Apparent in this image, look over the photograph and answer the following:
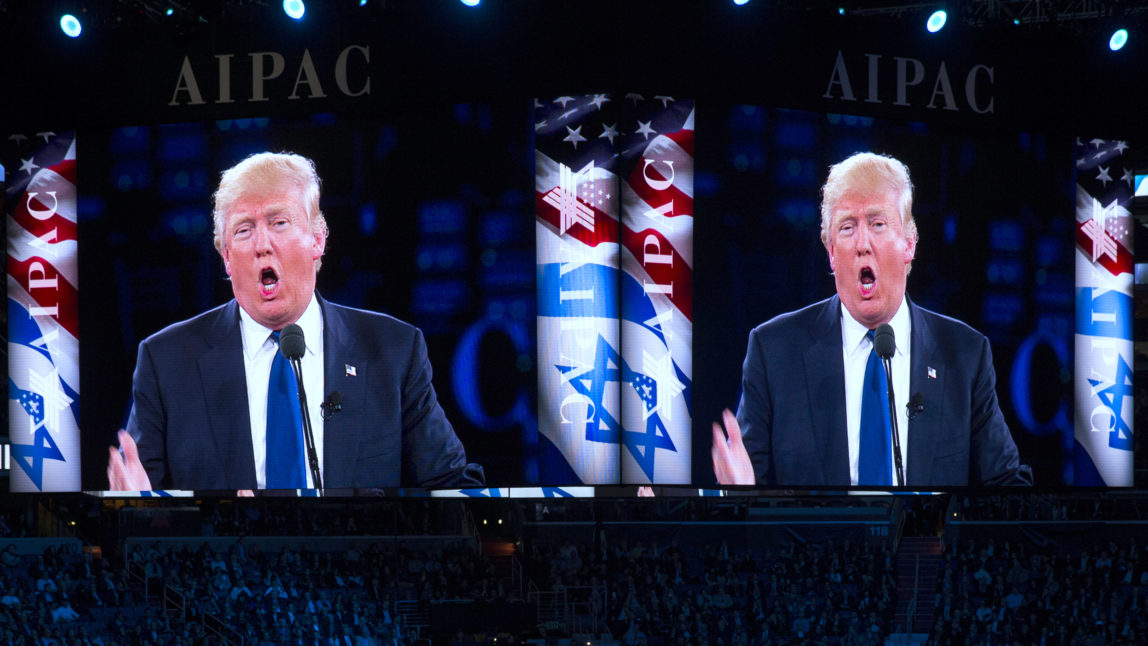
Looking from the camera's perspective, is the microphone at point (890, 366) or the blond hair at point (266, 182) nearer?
the microphone at point (890, 366)

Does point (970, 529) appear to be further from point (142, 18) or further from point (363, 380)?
point (142, 18)

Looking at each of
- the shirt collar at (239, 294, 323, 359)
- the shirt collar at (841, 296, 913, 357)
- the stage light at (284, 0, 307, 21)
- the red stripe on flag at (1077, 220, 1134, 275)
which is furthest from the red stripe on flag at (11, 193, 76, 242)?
the red stripe on flag at (1077, 220, 1134, 275)

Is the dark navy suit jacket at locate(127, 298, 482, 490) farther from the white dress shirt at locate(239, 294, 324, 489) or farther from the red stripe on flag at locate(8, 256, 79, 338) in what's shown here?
the red stripe on flag at locate(8, 256, 79, 338)

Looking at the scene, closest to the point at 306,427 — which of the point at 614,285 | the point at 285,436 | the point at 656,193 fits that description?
the point at 285,436

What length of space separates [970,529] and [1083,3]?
4.90 m

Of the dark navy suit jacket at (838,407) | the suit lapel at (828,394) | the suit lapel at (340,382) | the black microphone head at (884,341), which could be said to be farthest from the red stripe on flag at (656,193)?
the suit lapel at (340,382)

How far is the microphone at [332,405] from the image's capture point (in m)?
9.32

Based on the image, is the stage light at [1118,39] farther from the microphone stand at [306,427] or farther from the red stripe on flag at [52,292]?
the red stripe on flag at [52,292]

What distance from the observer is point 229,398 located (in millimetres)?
9500

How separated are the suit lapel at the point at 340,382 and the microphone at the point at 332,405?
2 centimetres

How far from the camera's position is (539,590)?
12.8 m

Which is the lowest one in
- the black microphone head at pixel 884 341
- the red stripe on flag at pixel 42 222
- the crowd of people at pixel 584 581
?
the crowd of people at pixel 584 581

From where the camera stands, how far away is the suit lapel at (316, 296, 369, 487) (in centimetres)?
931

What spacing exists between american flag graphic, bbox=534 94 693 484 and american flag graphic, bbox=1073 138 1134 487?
295 centimetres
